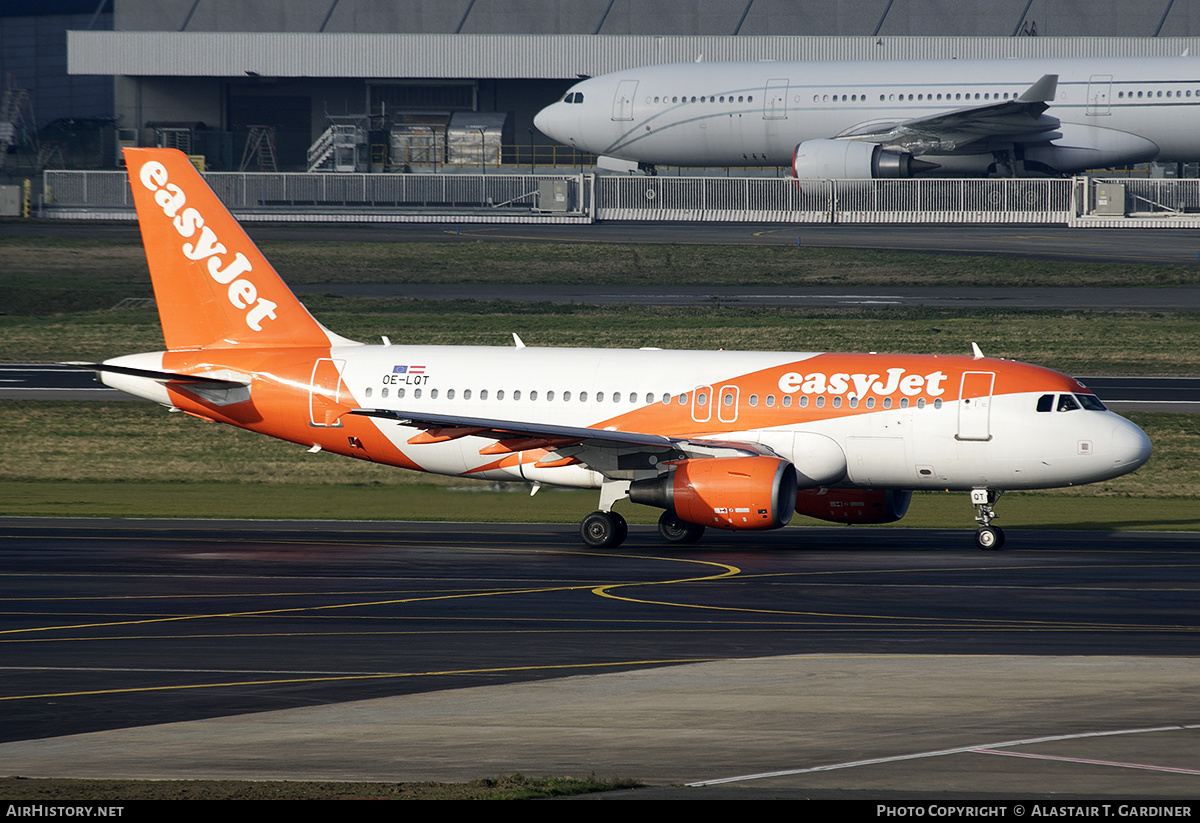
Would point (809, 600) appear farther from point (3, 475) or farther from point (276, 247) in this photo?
point (276, 247)

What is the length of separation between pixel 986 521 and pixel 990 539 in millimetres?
655

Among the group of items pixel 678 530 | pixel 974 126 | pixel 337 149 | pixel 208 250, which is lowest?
pixel 678 530

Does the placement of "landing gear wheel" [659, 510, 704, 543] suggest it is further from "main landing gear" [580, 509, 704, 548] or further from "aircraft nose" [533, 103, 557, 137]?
"aircraft nose" [533, 103, 557, 137]

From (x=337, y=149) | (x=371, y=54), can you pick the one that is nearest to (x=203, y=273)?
(x=337, y=149)

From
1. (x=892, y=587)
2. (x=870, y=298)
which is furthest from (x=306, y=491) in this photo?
(x=870, y=298)

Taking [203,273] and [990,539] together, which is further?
[203,273]

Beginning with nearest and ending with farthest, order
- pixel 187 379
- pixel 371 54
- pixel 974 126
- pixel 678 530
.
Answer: pixel 678 530, pixel 187 379, pixel 974 126, pixel 371 54

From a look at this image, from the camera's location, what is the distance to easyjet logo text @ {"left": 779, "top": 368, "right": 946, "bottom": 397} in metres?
29.9

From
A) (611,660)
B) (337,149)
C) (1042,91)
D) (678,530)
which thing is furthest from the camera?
(337,149)

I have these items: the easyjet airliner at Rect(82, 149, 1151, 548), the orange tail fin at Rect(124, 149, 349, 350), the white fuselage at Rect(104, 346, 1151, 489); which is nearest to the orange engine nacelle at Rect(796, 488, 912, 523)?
the easyjet airliner at Rect(82, 149, 1151, 548)

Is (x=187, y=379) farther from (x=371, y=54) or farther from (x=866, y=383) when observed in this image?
(x=371, y=54)

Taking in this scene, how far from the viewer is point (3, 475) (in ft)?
134

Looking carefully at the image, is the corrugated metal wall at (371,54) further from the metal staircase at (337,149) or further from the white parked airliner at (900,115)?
the white parked airliner at (900,115)

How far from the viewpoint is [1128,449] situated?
29.1 m
